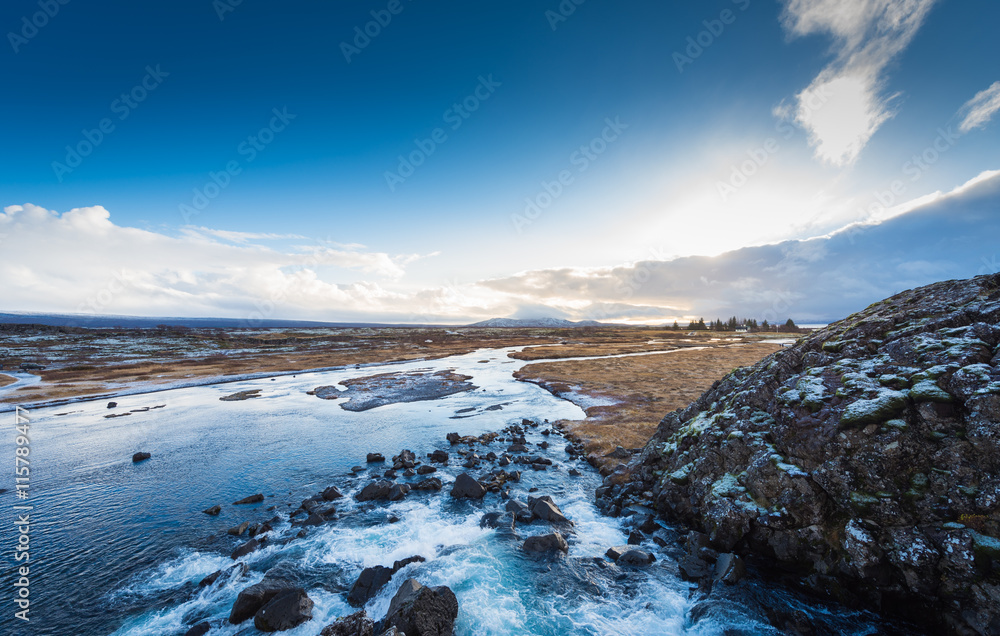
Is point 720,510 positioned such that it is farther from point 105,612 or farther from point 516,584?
point 105,612

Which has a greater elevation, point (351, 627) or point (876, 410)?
point (876, 410)

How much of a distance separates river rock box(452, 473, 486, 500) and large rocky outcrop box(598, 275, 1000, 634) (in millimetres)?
9979

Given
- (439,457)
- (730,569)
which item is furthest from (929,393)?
(439,457)

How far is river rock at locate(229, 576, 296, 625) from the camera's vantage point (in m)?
12.9

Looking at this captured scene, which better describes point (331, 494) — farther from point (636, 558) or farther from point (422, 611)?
point (636, 558)

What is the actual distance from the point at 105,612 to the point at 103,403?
54.0 meters

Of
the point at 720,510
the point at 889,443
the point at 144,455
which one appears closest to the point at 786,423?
the point at 889,443

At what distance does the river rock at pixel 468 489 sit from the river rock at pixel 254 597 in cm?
968

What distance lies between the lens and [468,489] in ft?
72.1

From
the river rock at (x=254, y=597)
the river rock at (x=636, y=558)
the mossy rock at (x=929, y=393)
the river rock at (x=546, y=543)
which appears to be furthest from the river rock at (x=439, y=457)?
the mossy rock at (x=929, y=393)

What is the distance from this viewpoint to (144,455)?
93.9 ft

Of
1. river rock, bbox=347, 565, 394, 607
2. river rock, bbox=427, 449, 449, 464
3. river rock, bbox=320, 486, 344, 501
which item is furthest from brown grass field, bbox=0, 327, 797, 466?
river rock, bbox=320, 486, 344, 501

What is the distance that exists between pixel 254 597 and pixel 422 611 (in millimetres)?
6446

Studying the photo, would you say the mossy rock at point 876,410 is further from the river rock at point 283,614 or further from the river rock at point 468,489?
the river rock at point 283,614
